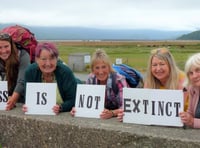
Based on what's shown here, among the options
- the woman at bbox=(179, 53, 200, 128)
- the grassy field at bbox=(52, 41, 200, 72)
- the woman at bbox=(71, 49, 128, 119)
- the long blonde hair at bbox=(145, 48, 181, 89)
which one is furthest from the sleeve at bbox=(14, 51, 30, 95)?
the grassy field at bbox=(52, 41, 200, 72)

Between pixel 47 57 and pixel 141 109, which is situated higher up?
pixel 47 57

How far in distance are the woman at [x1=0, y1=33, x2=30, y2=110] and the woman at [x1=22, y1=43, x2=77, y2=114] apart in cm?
25

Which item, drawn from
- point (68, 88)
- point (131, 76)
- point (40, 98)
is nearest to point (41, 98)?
point (40, 98)

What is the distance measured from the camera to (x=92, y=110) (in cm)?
408

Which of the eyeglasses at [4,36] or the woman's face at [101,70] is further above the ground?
the eyeglasses at [4,36]

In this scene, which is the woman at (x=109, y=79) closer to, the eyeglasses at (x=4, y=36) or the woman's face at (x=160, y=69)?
the woman's face at (x=160, y=69)

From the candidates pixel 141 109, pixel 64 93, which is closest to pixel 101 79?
pixel 64 93

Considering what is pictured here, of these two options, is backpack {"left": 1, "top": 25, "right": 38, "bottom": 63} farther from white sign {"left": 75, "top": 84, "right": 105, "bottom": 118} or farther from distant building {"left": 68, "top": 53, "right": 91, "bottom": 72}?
distant building {"left": 68, "top": 53, "right": 91, "bottom": 72}

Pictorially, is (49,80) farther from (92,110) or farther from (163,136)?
(163,136)

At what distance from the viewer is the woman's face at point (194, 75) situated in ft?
11.9

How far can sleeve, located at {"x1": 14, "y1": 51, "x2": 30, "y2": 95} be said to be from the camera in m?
4.69

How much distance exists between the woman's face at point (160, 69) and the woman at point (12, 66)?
1.45 m

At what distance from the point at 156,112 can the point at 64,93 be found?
44.3 inches

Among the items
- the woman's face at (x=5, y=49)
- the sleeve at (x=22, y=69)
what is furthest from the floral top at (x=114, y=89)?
the woman's face at (x=5, y=49)
